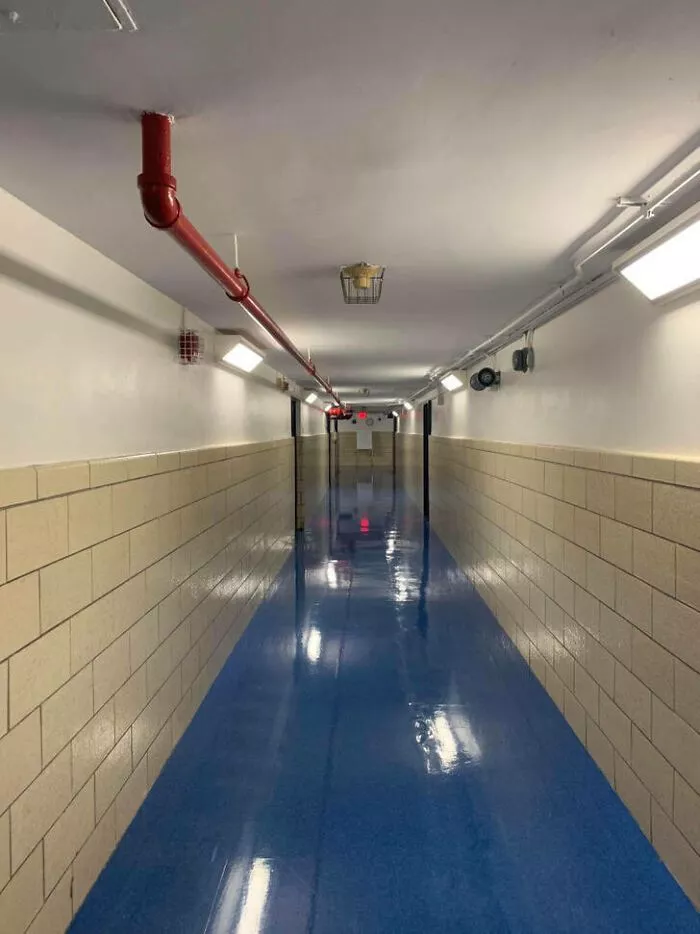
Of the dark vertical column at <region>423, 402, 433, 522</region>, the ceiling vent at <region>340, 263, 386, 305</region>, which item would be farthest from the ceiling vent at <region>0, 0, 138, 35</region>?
the dark vertical column at <region>423, 402, 433, 522</region>

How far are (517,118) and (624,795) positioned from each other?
8.33ft

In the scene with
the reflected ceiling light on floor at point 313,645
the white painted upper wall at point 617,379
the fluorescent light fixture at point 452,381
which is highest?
the fluorescent light fixture at point 452,381

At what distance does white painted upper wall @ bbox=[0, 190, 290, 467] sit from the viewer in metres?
1.98

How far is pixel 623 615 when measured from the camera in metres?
2.74

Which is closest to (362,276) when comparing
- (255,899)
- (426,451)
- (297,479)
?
(255,899)

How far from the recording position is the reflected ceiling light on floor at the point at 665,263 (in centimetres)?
213

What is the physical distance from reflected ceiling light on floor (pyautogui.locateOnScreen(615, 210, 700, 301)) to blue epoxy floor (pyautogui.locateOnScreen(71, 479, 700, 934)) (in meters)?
2.03

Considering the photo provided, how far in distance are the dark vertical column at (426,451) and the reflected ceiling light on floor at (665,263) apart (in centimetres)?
886

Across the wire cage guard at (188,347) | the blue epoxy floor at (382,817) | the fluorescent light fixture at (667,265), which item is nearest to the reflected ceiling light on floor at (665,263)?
the fluorescent light fixture at (667,265)

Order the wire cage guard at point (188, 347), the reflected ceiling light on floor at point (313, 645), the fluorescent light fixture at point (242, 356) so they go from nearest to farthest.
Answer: the wire cage guard at point (188, 347), the reflected ceiling light on floor at point (313, 645), the fluorescent light fixture at point (242, 356)

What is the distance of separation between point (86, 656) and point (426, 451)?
9914mm

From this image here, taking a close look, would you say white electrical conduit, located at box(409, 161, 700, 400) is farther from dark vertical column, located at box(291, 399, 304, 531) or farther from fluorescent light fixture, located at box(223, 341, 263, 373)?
dark vertical column, located at box(291, 399, 304, 531)

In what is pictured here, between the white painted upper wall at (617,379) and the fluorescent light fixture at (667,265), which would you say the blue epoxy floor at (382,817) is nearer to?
the white painted upper wall at (617,379)

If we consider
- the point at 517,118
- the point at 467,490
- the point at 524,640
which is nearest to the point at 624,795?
the point at 524,640
